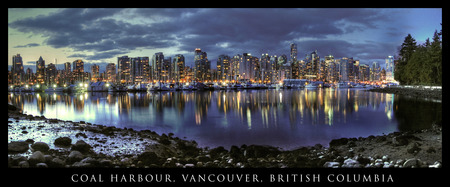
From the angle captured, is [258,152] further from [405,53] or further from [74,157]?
[405,53]

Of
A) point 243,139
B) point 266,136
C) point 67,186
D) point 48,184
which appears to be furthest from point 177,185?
point 266,136

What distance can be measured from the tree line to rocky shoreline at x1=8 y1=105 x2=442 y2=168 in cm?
6682

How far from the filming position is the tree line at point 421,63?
6438 cm

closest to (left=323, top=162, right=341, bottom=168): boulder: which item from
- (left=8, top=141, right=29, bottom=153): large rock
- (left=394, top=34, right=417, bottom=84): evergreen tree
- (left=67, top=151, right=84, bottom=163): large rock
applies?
(left=67, top=151, right=84, bottom=163): large rock

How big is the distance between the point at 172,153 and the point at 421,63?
84514 mm

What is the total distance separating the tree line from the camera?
211 ft

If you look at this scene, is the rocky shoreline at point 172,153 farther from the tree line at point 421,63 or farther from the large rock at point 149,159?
the tree line at point 421,63

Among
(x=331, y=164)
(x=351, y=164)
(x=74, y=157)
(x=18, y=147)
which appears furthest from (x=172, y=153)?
(x=351, y=164)

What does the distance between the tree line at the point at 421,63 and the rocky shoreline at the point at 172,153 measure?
66.8 meters

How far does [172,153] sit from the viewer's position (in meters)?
13.5

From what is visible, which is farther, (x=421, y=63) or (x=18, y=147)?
(x=421, y=63)

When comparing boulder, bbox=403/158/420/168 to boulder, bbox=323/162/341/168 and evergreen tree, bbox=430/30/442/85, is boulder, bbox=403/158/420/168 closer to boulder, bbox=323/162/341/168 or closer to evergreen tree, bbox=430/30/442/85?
boulder, bbox=323/162/341/168

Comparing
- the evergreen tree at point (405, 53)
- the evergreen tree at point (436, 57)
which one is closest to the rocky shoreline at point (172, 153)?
the evergreen tree at point (436, 57)
